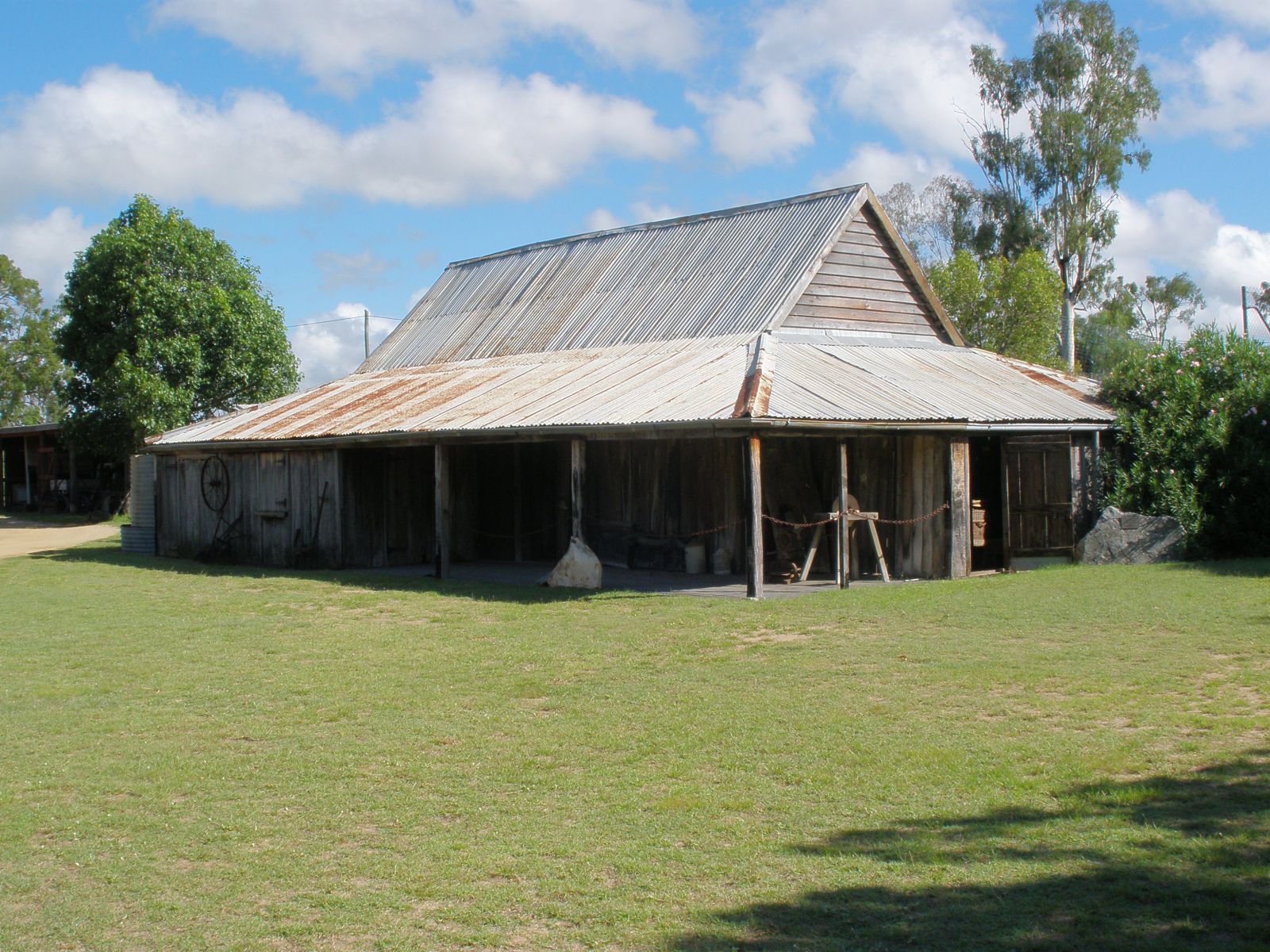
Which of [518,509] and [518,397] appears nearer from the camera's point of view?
[518,397]

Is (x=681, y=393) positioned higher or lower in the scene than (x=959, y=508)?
higher

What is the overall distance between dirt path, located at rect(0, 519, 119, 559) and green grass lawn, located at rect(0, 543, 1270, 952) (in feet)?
54.2

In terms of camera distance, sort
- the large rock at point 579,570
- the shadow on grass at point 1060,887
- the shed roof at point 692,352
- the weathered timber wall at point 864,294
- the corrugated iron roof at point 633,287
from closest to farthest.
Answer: the shadow on grass at point 1060,887
the shed roof at point 692,352
the large rock at point 579,570
the weathered timber wall at point 864,294
the corrugated iron roof at point 633,287

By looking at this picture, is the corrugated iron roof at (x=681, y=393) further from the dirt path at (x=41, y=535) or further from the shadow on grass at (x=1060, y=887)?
the shadow on grass at (x=1060, y=887)

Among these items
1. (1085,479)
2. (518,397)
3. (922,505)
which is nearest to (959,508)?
(922,505)

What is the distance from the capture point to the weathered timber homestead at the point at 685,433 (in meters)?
16.8

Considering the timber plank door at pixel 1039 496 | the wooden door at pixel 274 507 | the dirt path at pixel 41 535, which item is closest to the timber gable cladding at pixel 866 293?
the timber plank door at pixel 1039 496

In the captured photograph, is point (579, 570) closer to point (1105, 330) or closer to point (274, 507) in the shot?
point (274, 507)

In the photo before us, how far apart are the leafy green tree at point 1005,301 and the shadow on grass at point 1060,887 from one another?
29.5m

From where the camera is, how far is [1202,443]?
18516 millimetres

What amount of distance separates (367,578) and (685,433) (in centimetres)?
670

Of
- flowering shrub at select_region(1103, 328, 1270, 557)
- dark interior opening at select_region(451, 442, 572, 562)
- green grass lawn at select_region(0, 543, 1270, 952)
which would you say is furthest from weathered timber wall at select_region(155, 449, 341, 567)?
flowering shrub at select_region(1103, 328, 1270, 557)

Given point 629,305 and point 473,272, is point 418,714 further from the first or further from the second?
point 473,272

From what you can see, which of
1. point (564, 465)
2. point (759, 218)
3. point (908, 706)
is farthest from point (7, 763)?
point (759, 218)
